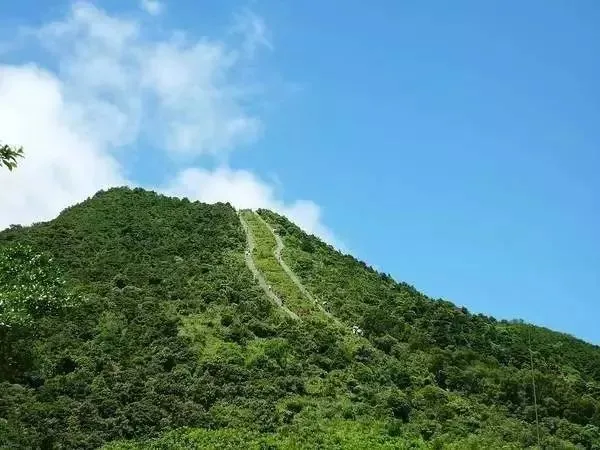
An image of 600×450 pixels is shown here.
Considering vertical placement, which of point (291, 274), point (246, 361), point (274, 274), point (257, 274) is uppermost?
point (291, 274)

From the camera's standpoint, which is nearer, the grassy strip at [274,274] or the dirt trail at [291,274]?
the grassy strip at [274,274]

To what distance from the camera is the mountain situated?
39050 millimetres

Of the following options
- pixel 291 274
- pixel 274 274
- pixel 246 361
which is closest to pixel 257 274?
pixel 274 274

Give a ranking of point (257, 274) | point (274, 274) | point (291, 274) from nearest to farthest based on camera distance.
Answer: point (257, 274), point (274, 274), point (291, 274)

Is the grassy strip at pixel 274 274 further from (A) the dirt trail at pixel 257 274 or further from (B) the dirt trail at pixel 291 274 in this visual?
(B) the dirt trail at pixel 291 274

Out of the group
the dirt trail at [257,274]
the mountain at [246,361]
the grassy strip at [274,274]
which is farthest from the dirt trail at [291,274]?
the dirt trail at [257,274]

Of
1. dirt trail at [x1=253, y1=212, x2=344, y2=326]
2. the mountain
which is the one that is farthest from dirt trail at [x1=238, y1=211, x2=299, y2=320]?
dirt trail at [x1=253, y1=212, x2=344, y2=326]

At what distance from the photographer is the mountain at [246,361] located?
3905 centimetres

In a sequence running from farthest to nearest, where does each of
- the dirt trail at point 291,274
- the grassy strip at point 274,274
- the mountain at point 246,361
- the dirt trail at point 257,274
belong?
the dirt trail at point 291,274 < the grassy strip at point 274,274 < the dirt trail at point 257,274 < the mountain at point 246,361

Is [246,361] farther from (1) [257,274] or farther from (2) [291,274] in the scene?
(2) [291,274]

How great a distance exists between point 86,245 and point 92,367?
26.8 meters

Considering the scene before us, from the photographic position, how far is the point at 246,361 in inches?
1874

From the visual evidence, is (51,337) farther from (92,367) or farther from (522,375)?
(522,375)

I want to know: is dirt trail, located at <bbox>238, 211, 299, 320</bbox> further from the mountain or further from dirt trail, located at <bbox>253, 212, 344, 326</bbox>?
dirt trail, located at <bbox>253, 212, 344, 326</bbox>
